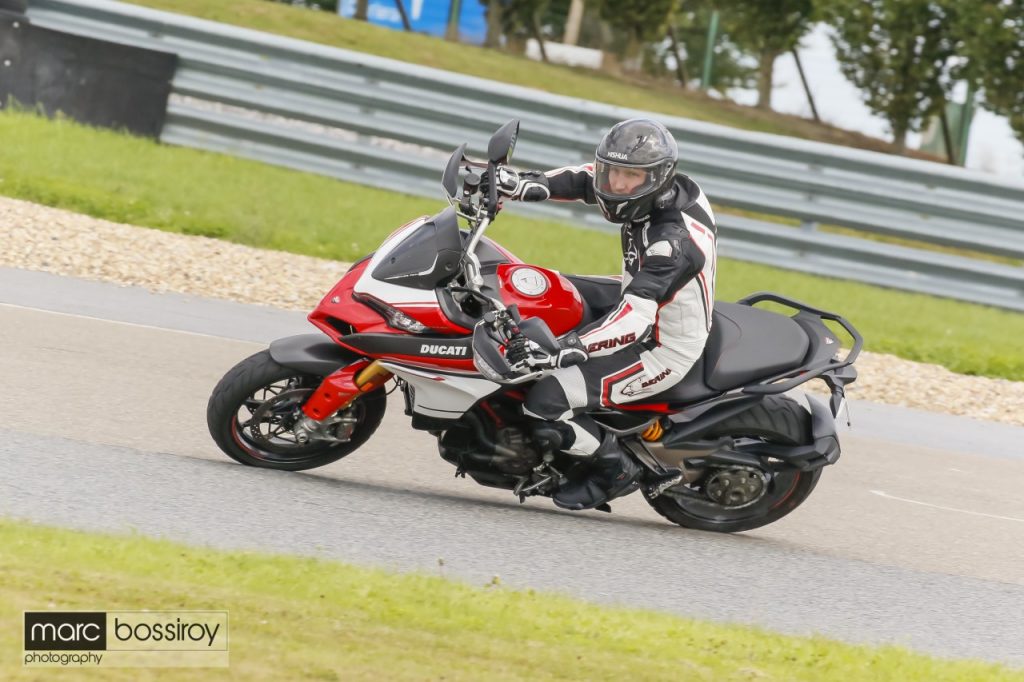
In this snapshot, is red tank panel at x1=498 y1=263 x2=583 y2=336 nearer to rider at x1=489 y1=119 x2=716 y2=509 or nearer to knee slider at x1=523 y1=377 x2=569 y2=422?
rider at x1=489 y1=119 x2=716 y2=509

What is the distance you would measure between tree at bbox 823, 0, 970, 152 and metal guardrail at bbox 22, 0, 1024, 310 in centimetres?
1216

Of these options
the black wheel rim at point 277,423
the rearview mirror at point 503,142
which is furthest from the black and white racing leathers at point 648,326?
the black wheel rim at point 277,423

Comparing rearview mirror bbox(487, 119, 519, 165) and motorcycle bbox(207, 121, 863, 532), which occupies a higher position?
rearview mirror bbox(487, 119, 519, 165)

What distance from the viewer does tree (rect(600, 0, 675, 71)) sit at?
2900 cm

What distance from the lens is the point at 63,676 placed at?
369cm

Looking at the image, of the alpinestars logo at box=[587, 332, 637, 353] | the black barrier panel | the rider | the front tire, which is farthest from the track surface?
the black barrier panel

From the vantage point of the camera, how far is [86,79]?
13781mm

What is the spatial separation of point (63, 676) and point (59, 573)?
2.52 feet

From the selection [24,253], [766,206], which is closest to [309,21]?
[766,206]

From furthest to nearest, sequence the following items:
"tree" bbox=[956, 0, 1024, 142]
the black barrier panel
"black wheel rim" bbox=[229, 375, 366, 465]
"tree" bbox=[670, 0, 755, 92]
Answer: "tree" bbox=[670, 0, 755, 92]
"tree" bbox=[956, 0, 1024, 142]
the black barrier panel
"black wheel rim" bbox=[229, 375, 366, 465]

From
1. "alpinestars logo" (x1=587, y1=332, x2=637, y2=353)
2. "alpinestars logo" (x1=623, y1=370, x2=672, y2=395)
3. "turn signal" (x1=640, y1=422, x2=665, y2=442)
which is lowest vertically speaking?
"turn signal" (x1=640, y1=422, x2=665, y2=442)

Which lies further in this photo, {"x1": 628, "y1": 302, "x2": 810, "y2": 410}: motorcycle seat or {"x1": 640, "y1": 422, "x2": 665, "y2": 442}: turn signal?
{"x1": 640, "y1": 422, "x2": 665, "y2": 442}: turn signal

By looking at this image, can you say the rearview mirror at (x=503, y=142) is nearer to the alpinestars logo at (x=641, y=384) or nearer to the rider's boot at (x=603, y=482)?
the alpinestars logo at (x=641, y=384)
